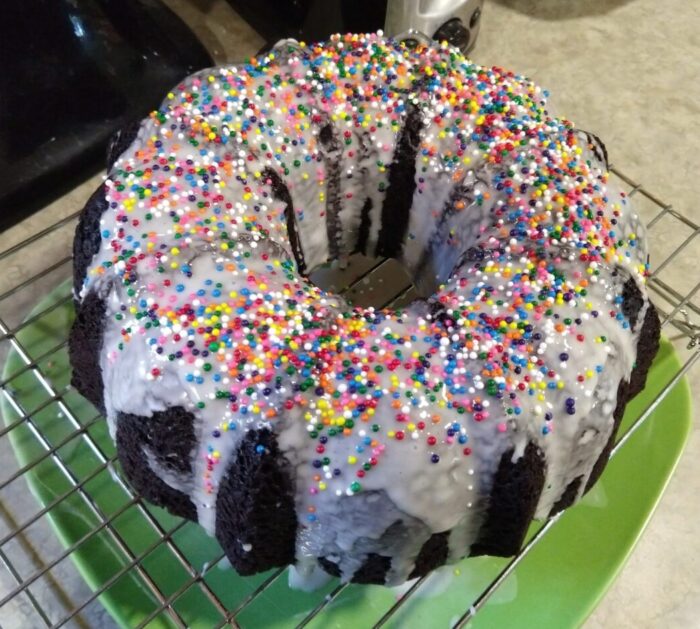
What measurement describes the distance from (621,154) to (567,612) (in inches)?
36.2

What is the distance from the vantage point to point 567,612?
0.93 m

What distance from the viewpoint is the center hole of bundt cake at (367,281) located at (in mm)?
1164

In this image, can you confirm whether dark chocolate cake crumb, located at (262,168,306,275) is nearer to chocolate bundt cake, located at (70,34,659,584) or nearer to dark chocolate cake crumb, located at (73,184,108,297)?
chocolate bundt cake, located at (70,34,659,584)

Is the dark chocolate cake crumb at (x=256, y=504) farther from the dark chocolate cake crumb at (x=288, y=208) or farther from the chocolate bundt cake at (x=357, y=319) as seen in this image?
the dark chocolate cake crumb at (x=288, y=208)

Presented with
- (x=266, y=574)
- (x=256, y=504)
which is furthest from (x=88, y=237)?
(x=266, y=574)

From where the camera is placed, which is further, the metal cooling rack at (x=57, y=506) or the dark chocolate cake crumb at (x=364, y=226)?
the dark chocolate cake crumb at (x=364, y=226)

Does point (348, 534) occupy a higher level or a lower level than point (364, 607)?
higher

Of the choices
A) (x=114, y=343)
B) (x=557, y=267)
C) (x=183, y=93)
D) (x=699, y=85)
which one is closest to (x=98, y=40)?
(x=183, y=93)

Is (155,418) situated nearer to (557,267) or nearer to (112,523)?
(112,523)

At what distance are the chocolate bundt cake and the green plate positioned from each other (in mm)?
146

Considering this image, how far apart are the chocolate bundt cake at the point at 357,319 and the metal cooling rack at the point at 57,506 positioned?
119 millimetres

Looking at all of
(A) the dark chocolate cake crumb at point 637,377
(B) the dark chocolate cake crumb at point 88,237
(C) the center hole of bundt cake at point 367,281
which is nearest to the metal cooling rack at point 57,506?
(C) the center hole of bundt cake at point 367,281

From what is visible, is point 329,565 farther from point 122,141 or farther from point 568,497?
point 122,141

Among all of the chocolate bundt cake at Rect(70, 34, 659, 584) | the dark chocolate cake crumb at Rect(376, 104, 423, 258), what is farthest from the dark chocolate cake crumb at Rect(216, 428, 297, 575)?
the dark chocolate cake crumb at Rect(376, 104, 423, 258)
